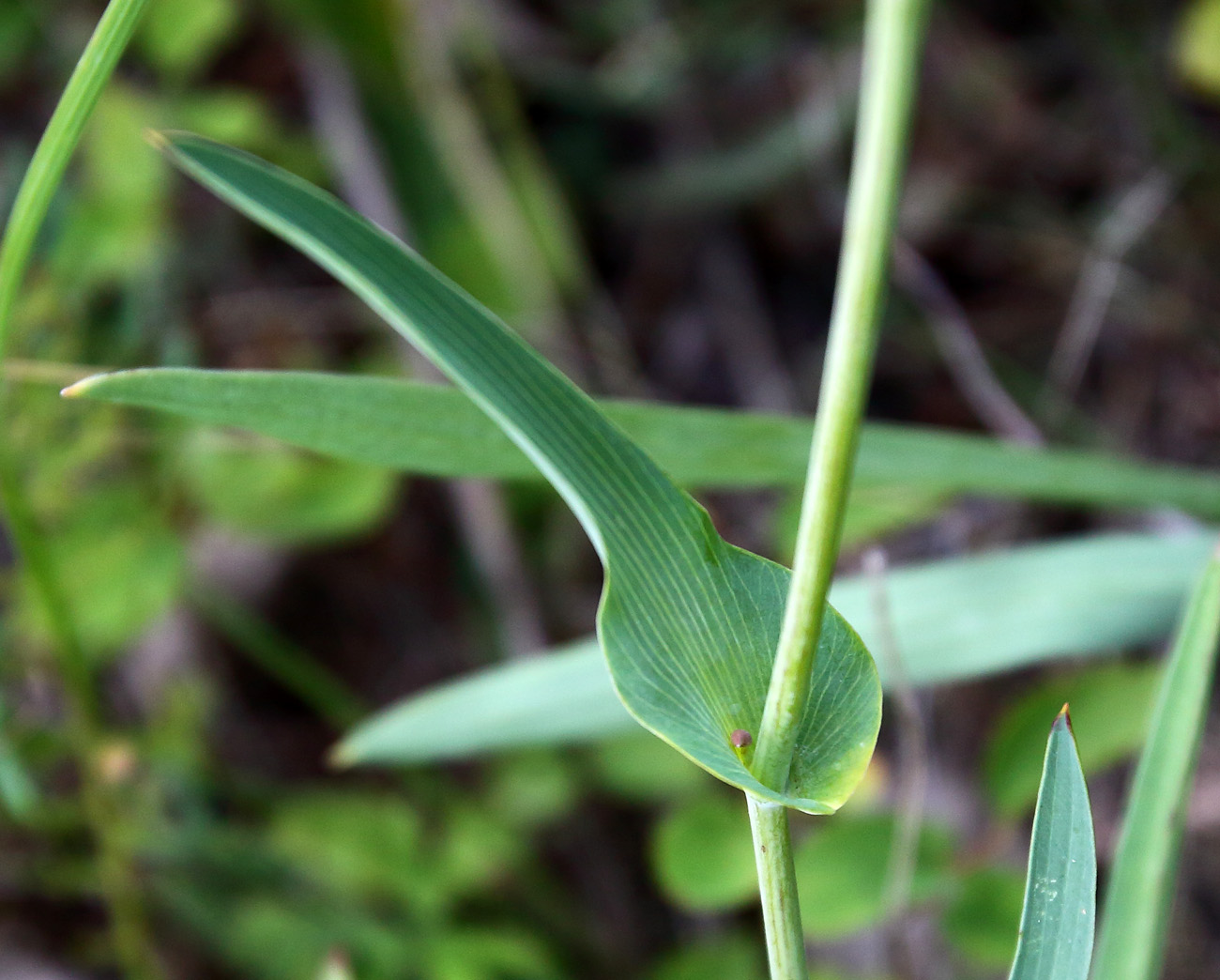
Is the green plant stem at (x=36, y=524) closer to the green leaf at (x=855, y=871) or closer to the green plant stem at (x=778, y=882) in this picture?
the green plant stem at (x=778, y=882)

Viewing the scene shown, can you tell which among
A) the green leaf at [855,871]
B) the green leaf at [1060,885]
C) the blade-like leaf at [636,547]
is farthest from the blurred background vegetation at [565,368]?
the green leaf at [1060,885]

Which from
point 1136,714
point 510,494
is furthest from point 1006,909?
point 510,494

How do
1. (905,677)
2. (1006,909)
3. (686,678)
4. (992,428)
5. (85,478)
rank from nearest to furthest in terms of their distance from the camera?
(686,678) → (905,677) → (1006,909) → (85,478) → (992,428)

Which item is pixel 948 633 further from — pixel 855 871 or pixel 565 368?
pixel 565 368

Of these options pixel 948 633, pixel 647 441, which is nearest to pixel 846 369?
pixel 647 441

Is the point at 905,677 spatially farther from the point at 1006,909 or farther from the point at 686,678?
the point at 686,678
